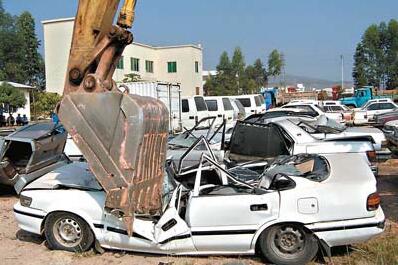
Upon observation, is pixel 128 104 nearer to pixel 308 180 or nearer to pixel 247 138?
pixel 308 180

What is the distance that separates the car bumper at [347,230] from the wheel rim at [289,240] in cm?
18

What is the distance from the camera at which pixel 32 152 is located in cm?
938

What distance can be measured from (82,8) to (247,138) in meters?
5.02

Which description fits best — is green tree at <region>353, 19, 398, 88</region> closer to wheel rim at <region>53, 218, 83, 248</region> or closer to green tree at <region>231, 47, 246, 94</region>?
green tree at <region>231, 47, 246, 94</region>

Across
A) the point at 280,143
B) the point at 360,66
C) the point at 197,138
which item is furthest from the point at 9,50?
the point at 280,143

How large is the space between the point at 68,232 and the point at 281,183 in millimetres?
2739

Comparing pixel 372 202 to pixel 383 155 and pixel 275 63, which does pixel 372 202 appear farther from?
pixel 275 63

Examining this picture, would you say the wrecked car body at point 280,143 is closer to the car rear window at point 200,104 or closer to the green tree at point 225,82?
the car rear window at point 200,104

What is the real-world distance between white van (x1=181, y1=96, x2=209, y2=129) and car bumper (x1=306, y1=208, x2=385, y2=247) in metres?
17.9

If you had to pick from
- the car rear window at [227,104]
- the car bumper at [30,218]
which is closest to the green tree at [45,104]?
the car rear window at [227,104]

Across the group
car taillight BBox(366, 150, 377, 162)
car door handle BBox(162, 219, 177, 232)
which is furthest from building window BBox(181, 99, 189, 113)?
car door handle BBox(162, 219, 177, 232)

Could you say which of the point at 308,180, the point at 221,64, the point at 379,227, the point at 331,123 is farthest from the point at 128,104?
the point at 221,64

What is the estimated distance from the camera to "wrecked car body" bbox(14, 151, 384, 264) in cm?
576

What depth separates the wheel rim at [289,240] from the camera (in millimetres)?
5828
